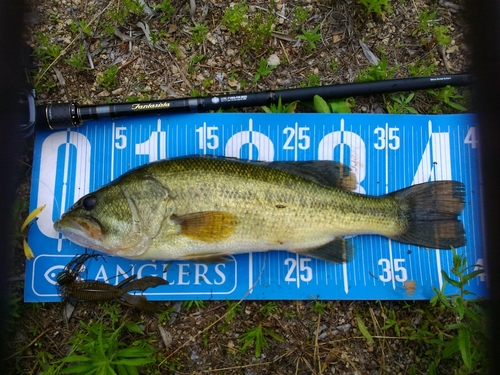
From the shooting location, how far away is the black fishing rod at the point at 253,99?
11.0 feet

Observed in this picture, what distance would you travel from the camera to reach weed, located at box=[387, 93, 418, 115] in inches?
138

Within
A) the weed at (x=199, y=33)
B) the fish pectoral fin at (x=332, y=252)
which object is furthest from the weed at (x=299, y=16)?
the fish pectoral fin at (x=332, y=252)

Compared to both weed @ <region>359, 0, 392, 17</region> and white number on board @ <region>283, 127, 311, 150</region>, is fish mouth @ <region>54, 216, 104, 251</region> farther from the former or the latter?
weed @ <region>359, 0, 392, 17</region>

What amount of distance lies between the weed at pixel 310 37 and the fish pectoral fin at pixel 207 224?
1.76m

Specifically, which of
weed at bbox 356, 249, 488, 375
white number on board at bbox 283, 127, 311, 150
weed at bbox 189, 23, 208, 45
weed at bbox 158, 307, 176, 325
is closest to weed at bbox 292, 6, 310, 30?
weed at bbox 189, 23, 208, 45

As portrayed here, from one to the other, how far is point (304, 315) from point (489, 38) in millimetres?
2351

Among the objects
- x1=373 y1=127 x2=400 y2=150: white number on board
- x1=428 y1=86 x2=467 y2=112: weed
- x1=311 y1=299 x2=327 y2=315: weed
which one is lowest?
x1=311 y1=299 x2=327 y2=315: weed

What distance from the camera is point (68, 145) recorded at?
346cm

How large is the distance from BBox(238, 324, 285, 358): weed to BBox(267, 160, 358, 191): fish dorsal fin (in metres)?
1.27

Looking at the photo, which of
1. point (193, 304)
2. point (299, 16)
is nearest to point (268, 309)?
point (193, 304)

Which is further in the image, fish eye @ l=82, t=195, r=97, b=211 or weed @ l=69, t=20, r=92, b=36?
weed @ l=69, t=20, r=92, b=36

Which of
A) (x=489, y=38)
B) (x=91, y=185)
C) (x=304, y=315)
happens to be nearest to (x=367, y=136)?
(x=489, y=38)

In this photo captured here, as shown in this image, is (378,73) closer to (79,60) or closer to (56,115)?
(79,60)

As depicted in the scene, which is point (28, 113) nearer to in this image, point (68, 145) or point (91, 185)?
point (68, 145)
